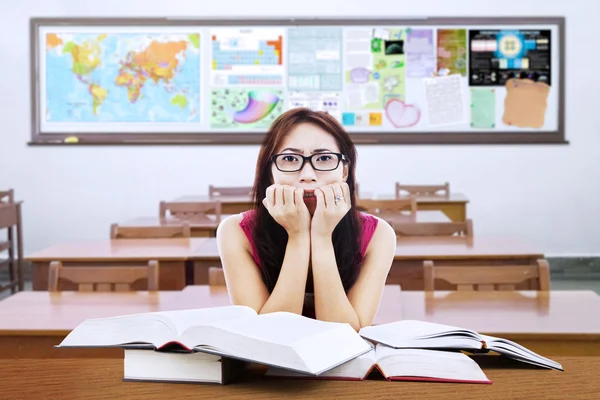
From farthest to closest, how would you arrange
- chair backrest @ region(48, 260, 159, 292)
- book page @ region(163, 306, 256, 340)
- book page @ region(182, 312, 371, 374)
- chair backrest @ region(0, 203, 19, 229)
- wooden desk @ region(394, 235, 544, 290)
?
chair backrest @ region(0, 203, 19, 229), wooden desk @ region(394, 235, 544, 290), chair backrest @ region(48, 260, 159, 292), book page @ region(163, 306, 256, 340), book page @ region(182, 312, 371, 374)

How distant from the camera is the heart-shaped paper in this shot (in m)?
6.52

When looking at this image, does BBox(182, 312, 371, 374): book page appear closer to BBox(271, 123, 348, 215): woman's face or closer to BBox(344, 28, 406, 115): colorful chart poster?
BBox(271, 123, 348, 215): woman's face

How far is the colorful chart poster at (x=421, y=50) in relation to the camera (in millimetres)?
6488

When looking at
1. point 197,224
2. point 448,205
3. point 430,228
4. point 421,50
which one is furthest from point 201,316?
point 421,50

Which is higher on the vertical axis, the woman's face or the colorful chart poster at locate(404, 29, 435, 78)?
the colorful chart poster at locate(404, 29, 435, 78)

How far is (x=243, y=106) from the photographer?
Result: 257 inches

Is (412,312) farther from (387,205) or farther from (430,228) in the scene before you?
(387,205)

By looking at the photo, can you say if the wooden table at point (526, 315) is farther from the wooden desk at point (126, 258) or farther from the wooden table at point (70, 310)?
the wooden desk at point (126, 258)

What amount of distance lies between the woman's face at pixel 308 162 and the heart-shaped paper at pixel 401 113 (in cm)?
487

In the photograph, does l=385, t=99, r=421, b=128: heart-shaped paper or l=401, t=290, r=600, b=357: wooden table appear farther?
l=385, t=99, r=421, b=128: heart-shaped paper

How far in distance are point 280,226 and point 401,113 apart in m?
4.87

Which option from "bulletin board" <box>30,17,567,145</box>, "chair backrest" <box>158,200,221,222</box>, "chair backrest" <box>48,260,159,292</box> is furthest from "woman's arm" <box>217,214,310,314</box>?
"bulletin board" <box>30,17,567,145</box>

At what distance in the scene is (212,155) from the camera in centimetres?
661

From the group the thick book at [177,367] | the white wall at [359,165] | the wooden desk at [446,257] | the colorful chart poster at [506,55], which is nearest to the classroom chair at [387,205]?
the wooden desk at [446,257]
